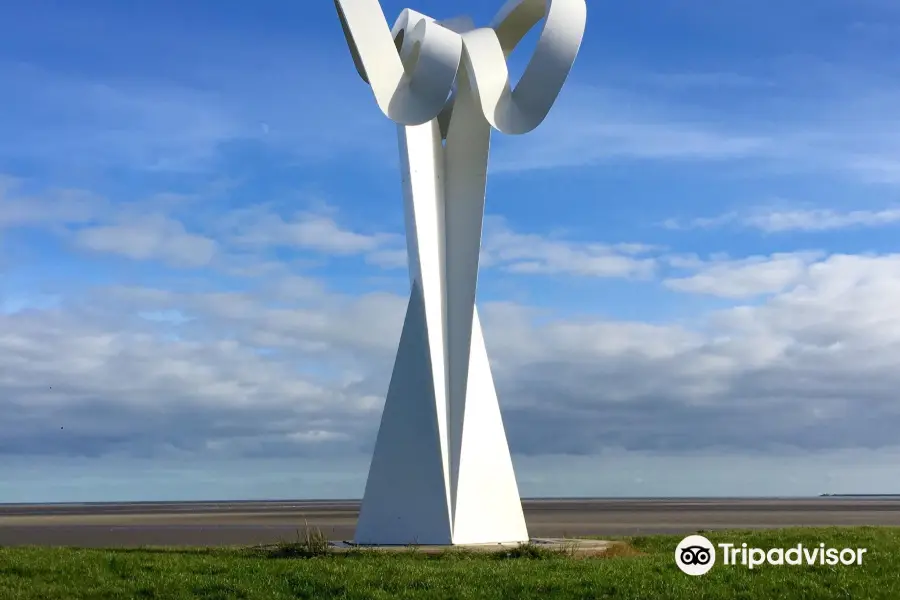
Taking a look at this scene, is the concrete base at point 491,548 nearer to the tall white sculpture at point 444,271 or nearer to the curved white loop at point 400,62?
the tall white sculpture at point 444,271

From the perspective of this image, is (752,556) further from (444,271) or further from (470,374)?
(444,271)

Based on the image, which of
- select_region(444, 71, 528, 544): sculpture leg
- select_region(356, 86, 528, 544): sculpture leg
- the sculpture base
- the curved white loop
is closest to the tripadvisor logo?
select_region(444, 71, 528, 544): sculpture leg

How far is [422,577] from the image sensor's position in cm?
1357

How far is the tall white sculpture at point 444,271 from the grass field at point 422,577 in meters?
1.44

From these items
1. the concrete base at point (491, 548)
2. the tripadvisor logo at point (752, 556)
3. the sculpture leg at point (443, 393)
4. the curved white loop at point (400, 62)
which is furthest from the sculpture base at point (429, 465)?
the tripadvisor logo at point (752, 556)

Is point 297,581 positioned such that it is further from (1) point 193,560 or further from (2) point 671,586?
(2) point 671,586

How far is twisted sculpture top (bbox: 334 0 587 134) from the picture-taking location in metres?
17.6

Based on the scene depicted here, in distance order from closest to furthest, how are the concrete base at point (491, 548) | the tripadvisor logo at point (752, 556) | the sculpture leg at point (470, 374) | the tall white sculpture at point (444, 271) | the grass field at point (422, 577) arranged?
1. the grass field at point (422, 577)
2. the tripadvisor logo at point (752, 556)
3. the concrete base at point (491, 548)
4. the tall white sculpture at point (444, 271)
5. the sculpture leg at point (470, 374)

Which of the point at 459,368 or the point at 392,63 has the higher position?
the point at 392,63

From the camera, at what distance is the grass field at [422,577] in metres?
12.9

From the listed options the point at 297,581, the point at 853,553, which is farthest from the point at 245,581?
the point at 853,553

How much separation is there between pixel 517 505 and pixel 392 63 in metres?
7.72

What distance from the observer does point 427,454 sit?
701 inches

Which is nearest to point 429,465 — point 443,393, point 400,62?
point 443,393
